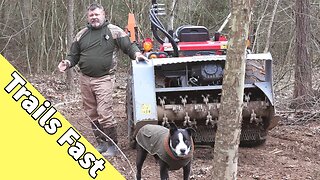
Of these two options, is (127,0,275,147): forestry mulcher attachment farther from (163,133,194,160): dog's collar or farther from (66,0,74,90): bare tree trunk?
(66,0,74,90): bare tree trunk

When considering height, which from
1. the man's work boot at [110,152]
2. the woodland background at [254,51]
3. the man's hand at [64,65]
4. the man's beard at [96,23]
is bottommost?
the woodland background at [254,51]

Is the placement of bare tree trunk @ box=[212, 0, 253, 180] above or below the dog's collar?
above

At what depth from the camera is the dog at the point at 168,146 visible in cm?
472

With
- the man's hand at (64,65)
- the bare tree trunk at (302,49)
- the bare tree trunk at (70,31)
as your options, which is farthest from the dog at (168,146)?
the bare tree trunk at (70,31)

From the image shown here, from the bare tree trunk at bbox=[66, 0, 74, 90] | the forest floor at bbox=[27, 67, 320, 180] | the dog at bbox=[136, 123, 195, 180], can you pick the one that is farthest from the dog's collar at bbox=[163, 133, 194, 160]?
the bare tree trunk at bbox=[66, 0, 74, 90]

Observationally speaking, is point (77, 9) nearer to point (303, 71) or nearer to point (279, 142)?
point (303, 71)

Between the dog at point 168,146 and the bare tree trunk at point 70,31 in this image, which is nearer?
the dog at point 168,146

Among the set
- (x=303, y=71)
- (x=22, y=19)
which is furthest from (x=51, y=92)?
(x=303, y=71)

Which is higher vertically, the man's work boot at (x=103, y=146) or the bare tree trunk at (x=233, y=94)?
the bare tree trunk at (x=233, y=94)

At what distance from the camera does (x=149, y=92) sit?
5.95 m

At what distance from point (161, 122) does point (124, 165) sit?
66cm

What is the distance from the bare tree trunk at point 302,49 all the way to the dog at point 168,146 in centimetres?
464

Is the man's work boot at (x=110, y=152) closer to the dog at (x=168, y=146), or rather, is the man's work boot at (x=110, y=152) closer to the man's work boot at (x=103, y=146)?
the man's work boot at (x=103, y=146)

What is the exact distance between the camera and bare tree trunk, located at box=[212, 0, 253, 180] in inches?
158
